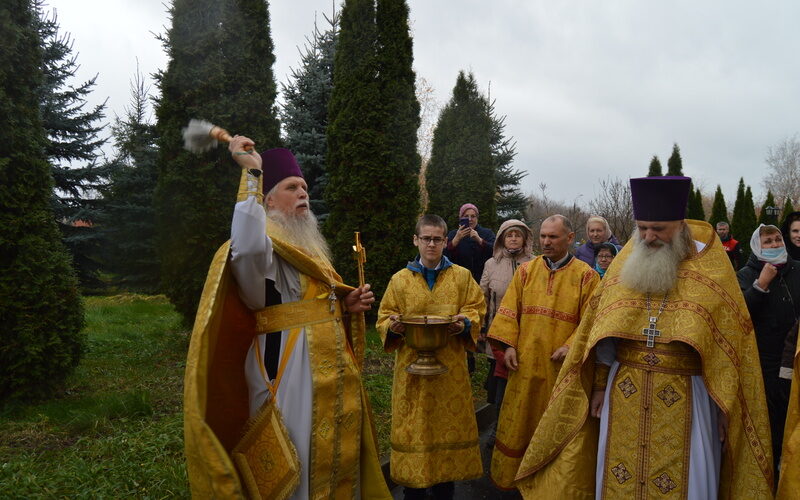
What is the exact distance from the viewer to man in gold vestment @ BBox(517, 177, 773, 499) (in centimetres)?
271

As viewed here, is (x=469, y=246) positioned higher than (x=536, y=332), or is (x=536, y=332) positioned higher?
(x=469, y=246)

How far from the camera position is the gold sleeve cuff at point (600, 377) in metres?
3.15

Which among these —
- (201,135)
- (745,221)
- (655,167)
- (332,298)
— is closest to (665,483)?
(332,298)

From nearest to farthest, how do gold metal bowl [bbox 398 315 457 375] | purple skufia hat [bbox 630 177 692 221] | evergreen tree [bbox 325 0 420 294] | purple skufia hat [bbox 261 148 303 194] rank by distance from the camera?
purple skufia hat [bbox 261 148 303 194] < purple skufia hat [bbox 630 177 692 221] < gold metal bowl [bbox 398 315 457 375] < evergreen tree [bbox 325 0 420 294]

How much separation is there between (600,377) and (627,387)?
239 millimetres

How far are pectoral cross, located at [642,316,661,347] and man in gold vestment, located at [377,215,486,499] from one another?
4.02 ft

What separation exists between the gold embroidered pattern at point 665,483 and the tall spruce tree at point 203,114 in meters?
6.43

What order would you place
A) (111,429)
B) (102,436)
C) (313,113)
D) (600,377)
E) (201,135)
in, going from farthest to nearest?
(313,113) → (111,429) → (102,436) → (600,377) → (201,135)

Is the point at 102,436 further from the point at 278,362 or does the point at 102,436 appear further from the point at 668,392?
the point at 668,392

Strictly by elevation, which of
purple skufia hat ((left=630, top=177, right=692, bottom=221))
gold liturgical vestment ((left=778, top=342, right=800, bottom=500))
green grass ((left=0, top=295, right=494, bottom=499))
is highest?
purple skufia hat ((left=630, top=177, right=692, bottom=221))

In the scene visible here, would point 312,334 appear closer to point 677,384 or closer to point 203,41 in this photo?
point 677,384

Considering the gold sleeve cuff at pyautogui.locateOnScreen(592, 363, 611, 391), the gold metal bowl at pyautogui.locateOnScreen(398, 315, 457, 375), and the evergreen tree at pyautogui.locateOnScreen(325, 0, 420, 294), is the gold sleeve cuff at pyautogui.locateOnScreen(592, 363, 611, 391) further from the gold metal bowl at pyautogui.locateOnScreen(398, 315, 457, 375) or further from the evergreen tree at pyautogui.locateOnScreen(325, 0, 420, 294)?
the evergreen tree at pyautogui.locateOnScreen(325, 0, 420, 294)

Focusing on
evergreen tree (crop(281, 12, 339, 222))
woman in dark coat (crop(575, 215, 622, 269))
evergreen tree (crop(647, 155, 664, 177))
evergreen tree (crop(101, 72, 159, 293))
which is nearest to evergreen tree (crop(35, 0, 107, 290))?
evergreen tree (crop(101, 72, 159, 293))

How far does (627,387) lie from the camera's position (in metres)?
2.94
